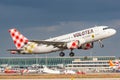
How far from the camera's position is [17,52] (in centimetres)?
11269

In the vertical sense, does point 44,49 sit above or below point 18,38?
below

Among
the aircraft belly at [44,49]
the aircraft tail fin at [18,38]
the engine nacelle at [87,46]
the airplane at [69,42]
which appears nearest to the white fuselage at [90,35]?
the airplane at [69,42]

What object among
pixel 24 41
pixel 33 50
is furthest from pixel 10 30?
pixel 33 50

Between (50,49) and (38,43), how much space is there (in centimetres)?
343

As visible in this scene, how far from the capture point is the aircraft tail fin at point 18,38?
122 metres

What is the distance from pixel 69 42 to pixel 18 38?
24512 mm

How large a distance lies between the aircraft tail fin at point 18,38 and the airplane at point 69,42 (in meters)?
0.61

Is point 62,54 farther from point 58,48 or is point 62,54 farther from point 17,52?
point 17,52

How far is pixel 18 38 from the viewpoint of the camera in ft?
422

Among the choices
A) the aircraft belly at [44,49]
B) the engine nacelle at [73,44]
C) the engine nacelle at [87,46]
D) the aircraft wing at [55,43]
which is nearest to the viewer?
the engine nacelle at [73,44]

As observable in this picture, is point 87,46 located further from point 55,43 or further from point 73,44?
point 55,43

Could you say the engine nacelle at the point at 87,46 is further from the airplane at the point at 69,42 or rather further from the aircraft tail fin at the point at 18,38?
the aircraft tail fin at the point at 18,38

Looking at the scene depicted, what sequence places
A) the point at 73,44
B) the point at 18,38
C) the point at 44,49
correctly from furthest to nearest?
the point at 18,38
the point at 44,49
the point at 73,44

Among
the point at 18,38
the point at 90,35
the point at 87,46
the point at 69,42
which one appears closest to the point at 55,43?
A: the point at 69,42
